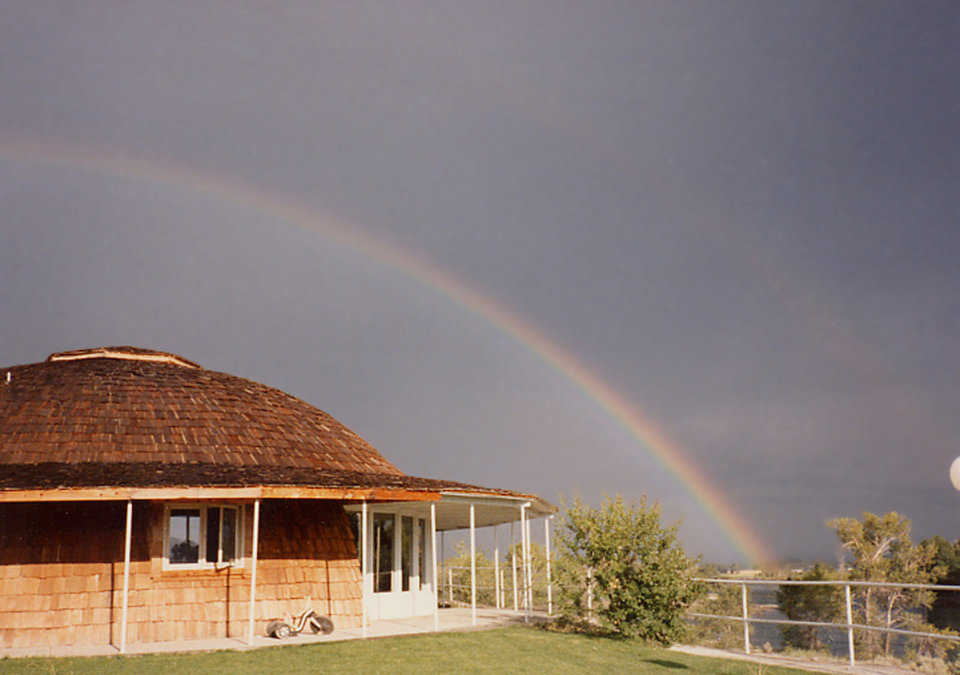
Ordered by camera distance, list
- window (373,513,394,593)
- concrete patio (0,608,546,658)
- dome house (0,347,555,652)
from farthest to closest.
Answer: window (373,513,394,593)
dome house (0,347,555,652)
concrete patio (0,608,546,658)

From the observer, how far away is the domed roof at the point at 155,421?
15547 millimetres

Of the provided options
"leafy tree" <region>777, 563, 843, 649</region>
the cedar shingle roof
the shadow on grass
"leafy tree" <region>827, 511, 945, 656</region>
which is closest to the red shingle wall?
the cedar shingle roof

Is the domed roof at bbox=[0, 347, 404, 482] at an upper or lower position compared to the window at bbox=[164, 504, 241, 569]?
upper

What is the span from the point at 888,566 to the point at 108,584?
3494 cm

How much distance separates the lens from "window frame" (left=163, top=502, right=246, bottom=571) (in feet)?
47.9

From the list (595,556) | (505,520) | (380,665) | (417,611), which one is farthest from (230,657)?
(505,520)

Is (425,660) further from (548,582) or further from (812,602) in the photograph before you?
(812,602)

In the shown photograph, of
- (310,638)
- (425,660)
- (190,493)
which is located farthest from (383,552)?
(425,660)

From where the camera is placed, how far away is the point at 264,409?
19.1 meters

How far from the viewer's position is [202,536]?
49.3 ft

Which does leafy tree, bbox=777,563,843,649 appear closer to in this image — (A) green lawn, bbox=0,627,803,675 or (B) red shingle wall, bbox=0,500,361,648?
(A) green lawn, bbox=0,627,803,675

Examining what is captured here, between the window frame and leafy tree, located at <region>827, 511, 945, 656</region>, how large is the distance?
94.9 feet

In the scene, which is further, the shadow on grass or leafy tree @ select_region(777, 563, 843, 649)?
leafy tree @ select_region(777, 563, 843, 649)

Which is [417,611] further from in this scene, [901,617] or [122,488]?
[901,617]
